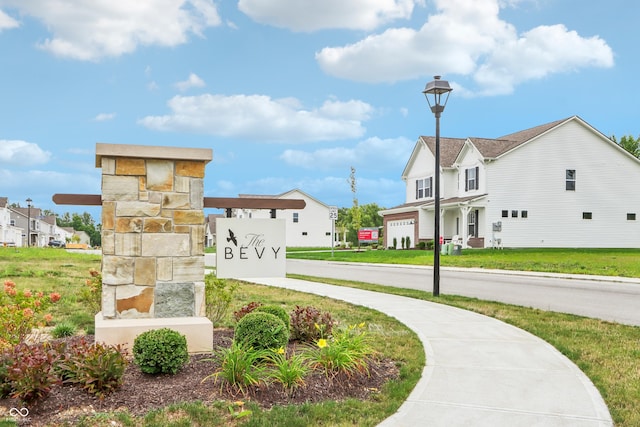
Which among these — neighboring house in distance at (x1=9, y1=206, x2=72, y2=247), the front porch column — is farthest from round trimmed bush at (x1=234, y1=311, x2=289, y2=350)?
neighboring house in distance at (x1=9, y1=206, x2=72, y2=247)

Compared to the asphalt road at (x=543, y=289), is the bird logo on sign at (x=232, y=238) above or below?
above

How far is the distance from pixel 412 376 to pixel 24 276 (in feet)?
54.5

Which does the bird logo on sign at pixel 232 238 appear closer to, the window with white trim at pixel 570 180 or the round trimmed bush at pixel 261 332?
the round trimmed bush at pixel 261 332

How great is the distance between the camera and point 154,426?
5.25m

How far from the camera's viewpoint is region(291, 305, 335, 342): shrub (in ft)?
27.8

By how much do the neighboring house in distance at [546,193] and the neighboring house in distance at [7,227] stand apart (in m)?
64.0

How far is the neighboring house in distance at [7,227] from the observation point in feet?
275

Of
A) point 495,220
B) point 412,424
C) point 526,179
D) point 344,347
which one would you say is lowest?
point 412,424

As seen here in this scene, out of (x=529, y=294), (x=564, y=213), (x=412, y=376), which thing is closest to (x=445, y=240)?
(x=564, y=213)

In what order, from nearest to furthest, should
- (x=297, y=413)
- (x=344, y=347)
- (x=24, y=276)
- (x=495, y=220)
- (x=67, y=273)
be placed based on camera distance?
(x=297, y=413), (x=344, y=347), (x=24, y=276), (x=67, y=273), (x=495, y=220)

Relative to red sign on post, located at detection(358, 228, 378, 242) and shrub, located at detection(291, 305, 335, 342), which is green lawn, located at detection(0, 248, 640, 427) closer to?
shrub, located at detection(291, 305, 335, 342)

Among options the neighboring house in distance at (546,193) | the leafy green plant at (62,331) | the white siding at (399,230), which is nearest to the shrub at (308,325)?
the leafy green plant at (62,331)

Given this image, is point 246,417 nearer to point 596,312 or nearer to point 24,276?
point 596,312

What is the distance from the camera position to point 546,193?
41969mm
